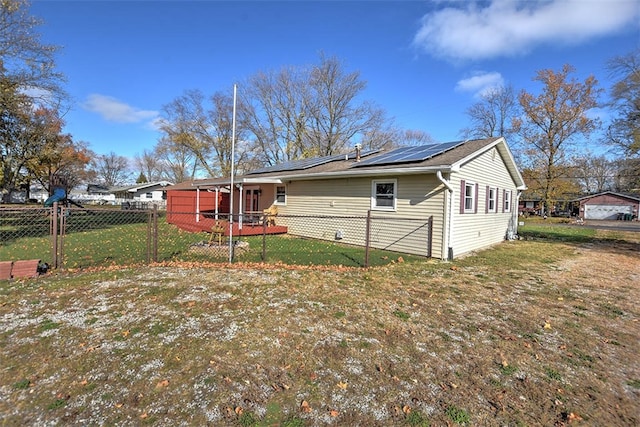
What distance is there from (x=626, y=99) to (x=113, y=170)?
9388cm

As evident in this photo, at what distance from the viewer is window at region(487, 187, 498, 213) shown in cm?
1197

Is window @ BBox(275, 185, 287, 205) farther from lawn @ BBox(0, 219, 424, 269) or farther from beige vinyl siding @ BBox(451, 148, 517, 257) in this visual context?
beige vinyl siding @ BBox(451, 148, 517, 257)

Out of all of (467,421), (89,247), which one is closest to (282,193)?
(89,247)

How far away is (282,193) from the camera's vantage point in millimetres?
14688

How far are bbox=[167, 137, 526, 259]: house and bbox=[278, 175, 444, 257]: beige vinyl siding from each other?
0.09ft

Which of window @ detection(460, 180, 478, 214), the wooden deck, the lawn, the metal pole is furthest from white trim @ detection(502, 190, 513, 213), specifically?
the metal pole

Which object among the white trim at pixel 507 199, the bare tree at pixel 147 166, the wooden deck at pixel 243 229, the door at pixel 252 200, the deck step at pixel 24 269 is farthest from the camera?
the bare tree at pixel 147 166

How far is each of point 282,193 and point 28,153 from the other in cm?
1393

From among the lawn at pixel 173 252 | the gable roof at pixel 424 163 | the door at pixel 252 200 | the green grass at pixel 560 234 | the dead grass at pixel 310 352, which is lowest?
the dead grass at pixel 310 352

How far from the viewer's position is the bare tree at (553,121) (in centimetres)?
2784

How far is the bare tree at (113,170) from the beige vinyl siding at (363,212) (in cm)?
8349

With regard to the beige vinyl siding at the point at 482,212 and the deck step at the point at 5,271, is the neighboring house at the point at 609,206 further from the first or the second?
the deck step at the point at 5,271

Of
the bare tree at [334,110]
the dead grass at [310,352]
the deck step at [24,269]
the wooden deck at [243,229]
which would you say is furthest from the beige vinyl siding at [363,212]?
the bare tree at [334,110]

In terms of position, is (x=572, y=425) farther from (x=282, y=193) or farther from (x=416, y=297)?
(x=282, y=193)
